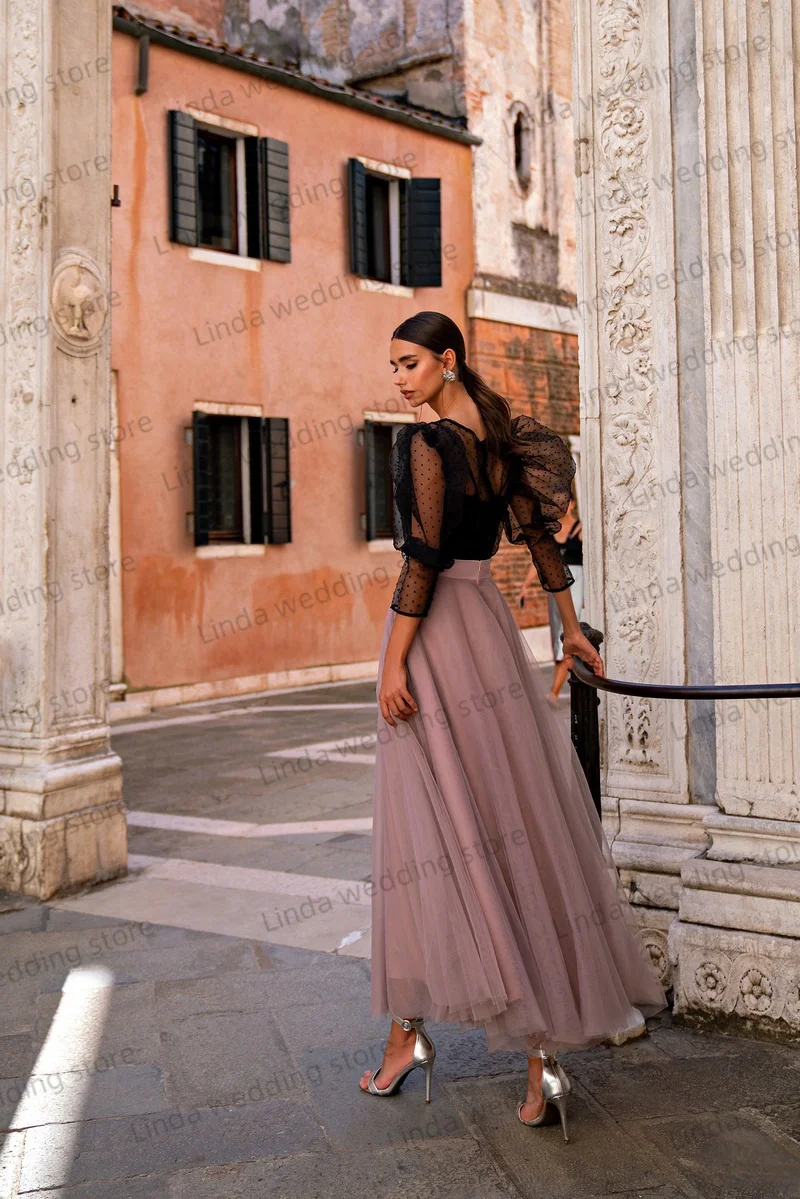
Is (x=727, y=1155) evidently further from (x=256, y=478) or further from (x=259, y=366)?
(x=259, y=366)

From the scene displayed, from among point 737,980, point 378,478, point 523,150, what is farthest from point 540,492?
point 523,150

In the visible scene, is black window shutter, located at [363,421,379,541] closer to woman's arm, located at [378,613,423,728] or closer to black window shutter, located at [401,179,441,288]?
black window shutter, located at [401,179,441,288]

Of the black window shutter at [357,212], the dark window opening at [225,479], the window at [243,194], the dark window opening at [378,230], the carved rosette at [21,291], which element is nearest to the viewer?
the carved rosette at [21,291]

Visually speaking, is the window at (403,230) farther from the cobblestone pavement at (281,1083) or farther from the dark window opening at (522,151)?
the cobblestone pavement at (281,1083)

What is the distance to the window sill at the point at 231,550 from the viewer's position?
11625mm

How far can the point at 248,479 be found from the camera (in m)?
12.2

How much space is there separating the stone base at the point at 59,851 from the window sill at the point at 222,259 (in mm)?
7918

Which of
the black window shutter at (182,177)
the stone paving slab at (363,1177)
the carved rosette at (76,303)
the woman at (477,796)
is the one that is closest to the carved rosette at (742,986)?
the woman at (477,796)

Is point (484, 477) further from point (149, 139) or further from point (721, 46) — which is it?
point (149, 139)

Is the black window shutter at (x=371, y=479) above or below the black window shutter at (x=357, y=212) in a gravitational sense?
below

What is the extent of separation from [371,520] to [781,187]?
10262mm

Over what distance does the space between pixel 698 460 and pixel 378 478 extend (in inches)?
402

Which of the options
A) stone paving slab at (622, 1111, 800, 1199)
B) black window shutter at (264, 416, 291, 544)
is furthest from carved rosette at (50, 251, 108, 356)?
black window shutter at (264, 416, 291, 544)

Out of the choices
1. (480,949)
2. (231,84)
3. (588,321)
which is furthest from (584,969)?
(231,84)
